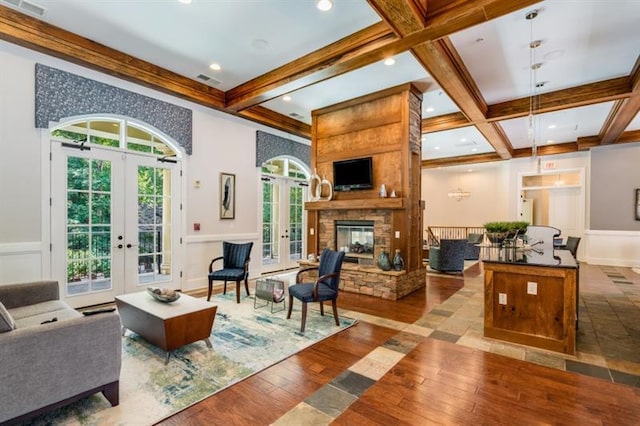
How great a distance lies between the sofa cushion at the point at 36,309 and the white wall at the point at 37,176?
1153mm

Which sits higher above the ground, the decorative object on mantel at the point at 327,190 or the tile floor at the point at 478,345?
the decorative object on mantel at the point at 327,190

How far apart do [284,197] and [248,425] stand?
5923 mm

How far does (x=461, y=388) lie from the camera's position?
253 cm

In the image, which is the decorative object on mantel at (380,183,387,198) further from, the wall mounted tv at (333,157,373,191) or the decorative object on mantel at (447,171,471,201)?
the decorative object on mantel at (447,171,471,201)

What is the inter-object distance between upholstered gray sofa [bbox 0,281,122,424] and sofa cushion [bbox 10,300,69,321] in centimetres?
99

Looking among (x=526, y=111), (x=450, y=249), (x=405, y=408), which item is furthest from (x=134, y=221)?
(x=526, y=111)

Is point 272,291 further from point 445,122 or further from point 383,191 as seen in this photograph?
point 445,122

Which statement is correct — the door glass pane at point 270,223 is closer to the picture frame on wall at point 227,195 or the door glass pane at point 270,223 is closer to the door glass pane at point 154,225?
the picture frame on wall at point 227,195

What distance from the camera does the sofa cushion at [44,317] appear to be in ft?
8.63

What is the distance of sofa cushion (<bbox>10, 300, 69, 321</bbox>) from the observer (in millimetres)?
2873

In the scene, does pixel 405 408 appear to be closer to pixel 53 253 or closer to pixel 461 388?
pixel 461 388

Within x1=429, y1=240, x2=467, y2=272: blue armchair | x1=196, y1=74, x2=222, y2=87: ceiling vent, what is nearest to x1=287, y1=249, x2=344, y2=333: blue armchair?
x1=196, y1=74, x2=222, y2=87: ceiling vent

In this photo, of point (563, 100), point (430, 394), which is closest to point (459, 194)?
point (563, 100)

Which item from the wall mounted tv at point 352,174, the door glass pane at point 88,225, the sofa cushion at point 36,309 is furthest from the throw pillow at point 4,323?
the wall mounted tv at point 352,174
